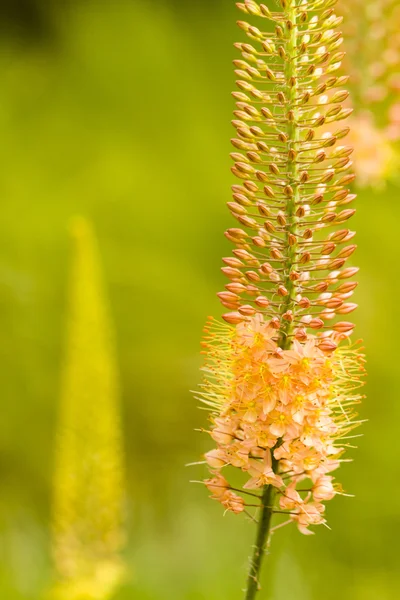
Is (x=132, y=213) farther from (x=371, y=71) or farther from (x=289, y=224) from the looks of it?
(x=289, y=224)

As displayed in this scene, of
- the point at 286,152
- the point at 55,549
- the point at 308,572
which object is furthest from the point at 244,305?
the point at 308,572

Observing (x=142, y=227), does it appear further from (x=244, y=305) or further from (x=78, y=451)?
(x=244, y=305)

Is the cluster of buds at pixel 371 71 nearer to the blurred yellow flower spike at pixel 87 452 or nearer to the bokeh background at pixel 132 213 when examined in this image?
the blurred yellow flower spike at pixel 87 452

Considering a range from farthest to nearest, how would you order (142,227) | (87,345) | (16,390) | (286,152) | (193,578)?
1. (142,227)
2. (16,390)
3. (193,578)
4. (87,345)
5. (286,152)

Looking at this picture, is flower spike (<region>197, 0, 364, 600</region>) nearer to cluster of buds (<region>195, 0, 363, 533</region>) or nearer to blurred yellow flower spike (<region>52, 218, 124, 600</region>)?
cluster of buds (<region>195, 0, 363, 533</region>)

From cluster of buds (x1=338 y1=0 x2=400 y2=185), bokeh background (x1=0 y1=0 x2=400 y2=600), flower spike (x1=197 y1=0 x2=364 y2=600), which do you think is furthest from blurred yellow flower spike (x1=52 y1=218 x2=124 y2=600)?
bokeh background (x1=0 y1=0 x2=400 y2=600)

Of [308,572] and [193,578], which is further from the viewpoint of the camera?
[308,572]
